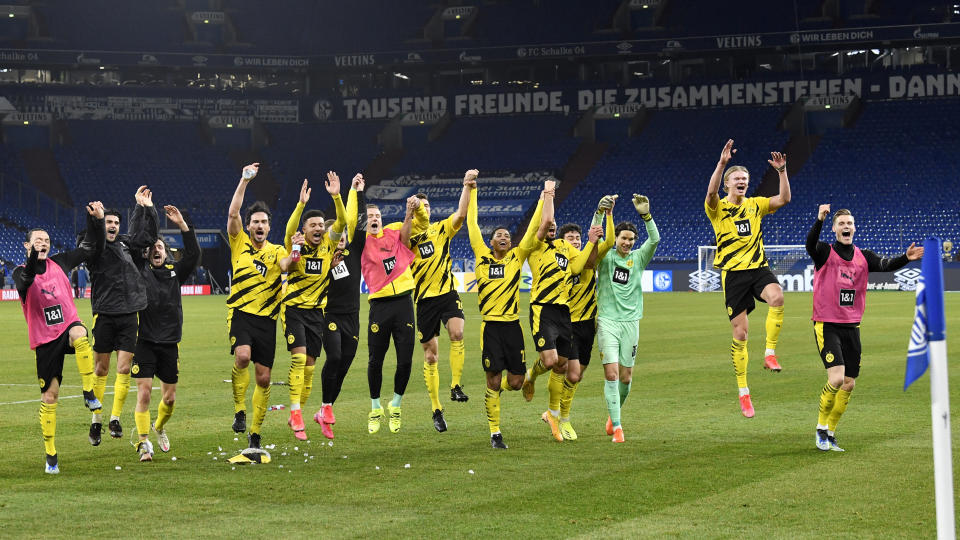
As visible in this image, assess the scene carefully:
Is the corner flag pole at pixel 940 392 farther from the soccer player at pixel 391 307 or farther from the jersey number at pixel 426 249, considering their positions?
the jersey number at pixel 426 249

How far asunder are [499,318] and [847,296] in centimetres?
335

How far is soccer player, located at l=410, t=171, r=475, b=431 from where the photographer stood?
44.7 feet

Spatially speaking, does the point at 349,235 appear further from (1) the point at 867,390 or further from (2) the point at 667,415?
(1) the point at 867,390

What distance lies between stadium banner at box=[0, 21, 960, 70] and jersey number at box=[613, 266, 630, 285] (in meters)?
48.1

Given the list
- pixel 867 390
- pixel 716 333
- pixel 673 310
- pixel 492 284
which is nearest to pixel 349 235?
pixel 492 284

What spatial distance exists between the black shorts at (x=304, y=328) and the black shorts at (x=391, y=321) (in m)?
0.56

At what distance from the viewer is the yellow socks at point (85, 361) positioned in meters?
11.9

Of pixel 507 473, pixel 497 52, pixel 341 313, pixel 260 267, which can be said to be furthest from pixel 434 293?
pixel 497 52

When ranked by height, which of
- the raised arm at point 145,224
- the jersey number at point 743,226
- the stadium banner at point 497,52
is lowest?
the jersey number at point 743,226

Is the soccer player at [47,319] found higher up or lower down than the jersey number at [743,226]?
lower down

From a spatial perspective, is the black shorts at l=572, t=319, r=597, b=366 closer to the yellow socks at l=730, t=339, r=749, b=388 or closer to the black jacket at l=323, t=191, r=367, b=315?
the yellow socks at l=730, t=339, r=749, b=388

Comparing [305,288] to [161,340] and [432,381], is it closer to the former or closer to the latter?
[161,340]

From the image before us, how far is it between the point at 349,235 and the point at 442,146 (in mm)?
52342

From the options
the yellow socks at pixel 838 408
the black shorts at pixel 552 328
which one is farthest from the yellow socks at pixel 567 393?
the yellow socks at pixel 838 408
